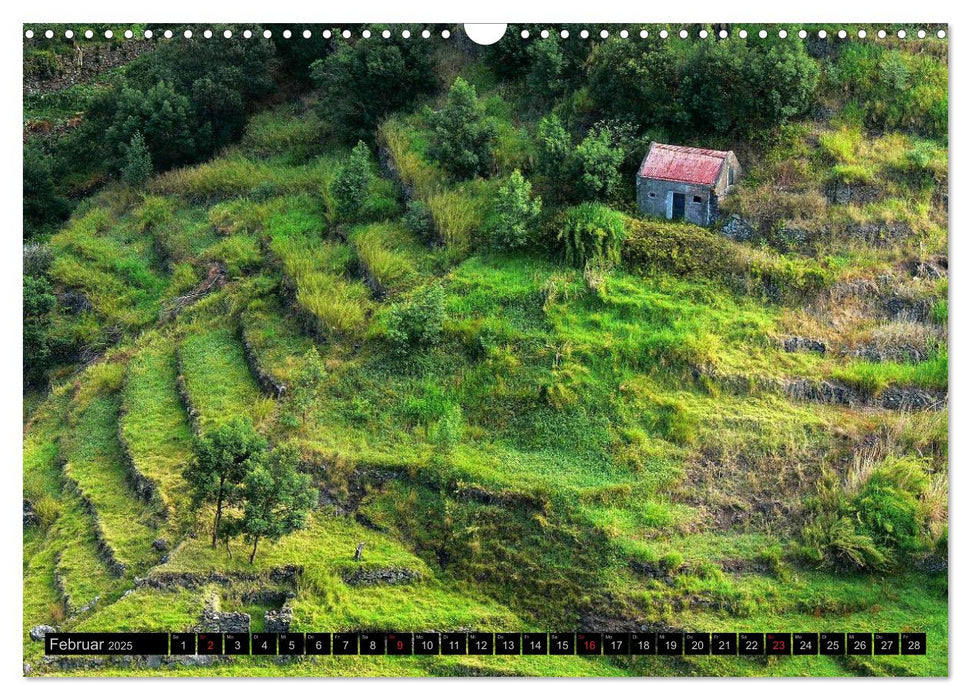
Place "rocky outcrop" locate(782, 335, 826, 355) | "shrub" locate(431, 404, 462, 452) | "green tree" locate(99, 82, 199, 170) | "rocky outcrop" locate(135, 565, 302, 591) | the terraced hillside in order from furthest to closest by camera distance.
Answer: "green tree" locate(99, 82, 199, 170) < "rocky outcrop" locate(782, 335, 826, 355) < "shrub" locate(431, 404, 462, 452) < "rocky outcrop" locate(135, 565, 302, 591) < the terraced hillside

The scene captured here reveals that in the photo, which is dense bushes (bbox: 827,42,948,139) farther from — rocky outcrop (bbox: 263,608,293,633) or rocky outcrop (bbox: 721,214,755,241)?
rocky outcrop (bbox: 263,608,293,633)

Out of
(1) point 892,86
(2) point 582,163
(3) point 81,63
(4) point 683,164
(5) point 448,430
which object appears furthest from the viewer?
(3) point 81,63

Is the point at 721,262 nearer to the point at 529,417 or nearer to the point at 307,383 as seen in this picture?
the point at 529,417

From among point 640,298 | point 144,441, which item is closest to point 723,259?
point 640,298

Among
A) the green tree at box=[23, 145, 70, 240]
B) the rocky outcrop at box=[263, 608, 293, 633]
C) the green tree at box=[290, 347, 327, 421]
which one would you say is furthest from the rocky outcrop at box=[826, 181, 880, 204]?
the green tree at box=[23, 145, 70, 240]

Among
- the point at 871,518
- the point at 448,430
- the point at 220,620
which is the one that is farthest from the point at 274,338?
the point at 871,518

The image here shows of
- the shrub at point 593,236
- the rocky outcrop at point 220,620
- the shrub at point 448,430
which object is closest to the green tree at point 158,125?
the shrub at point 593,236
